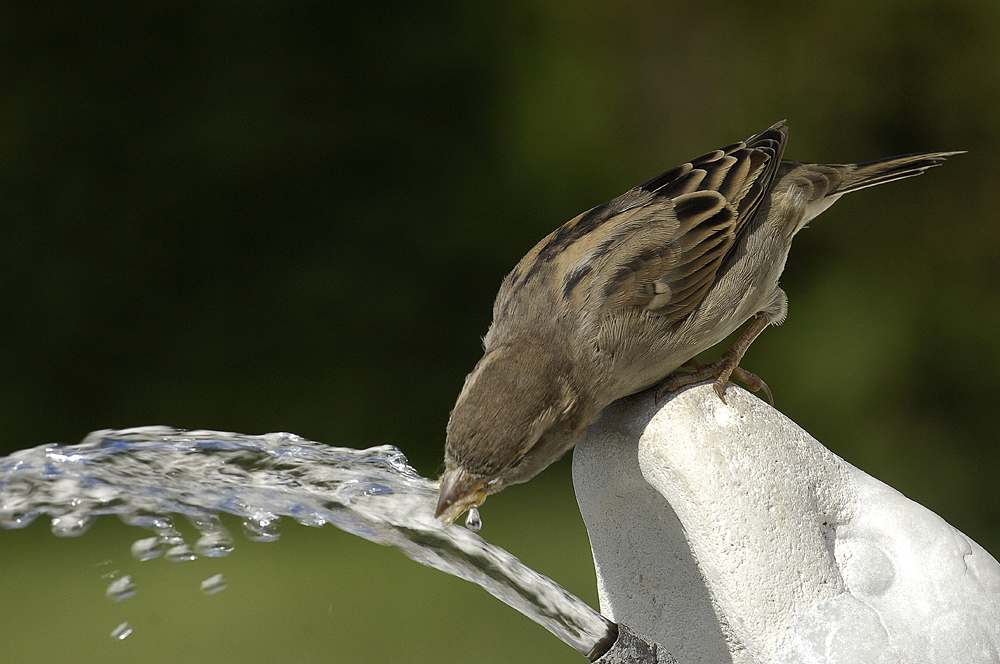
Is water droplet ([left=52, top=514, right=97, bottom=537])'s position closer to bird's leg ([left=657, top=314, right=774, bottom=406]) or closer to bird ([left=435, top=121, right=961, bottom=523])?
bird ([left=435, top=121, right=961, bottom=523])

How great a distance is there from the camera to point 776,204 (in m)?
1.26

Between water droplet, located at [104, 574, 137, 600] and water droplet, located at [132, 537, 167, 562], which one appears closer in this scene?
water droplet, located at [132, 537, 167, 562]

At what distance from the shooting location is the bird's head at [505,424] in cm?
90

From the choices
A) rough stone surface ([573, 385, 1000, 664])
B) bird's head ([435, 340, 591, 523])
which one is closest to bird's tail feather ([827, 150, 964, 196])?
rough stone surface ([573, 385, 1000, 664])

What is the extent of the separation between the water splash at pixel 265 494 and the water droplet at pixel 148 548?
26cm

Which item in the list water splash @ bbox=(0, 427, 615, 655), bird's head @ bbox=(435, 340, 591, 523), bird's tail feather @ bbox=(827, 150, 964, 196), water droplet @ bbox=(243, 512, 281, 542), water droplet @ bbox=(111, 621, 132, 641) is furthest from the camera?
water droplet @ bbox=(111, 621, 132, 641)

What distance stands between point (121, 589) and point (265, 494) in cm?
72

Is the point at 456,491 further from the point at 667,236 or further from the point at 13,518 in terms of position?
the point at 13,518

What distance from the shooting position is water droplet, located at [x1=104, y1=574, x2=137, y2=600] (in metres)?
1.71

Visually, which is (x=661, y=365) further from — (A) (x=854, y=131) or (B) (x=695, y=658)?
(A) (x=854, y=131)

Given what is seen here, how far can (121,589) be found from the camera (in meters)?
1.69

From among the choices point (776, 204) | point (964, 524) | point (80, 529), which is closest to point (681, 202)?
point (776, 204)

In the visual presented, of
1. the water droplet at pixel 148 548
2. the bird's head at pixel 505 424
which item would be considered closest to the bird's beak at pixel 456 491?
the bird's head at pixel 505 424

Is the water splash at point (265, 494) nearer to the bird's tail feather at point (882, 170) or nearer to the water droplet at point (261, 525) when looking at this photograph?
the water droplet at point (261, 525)
